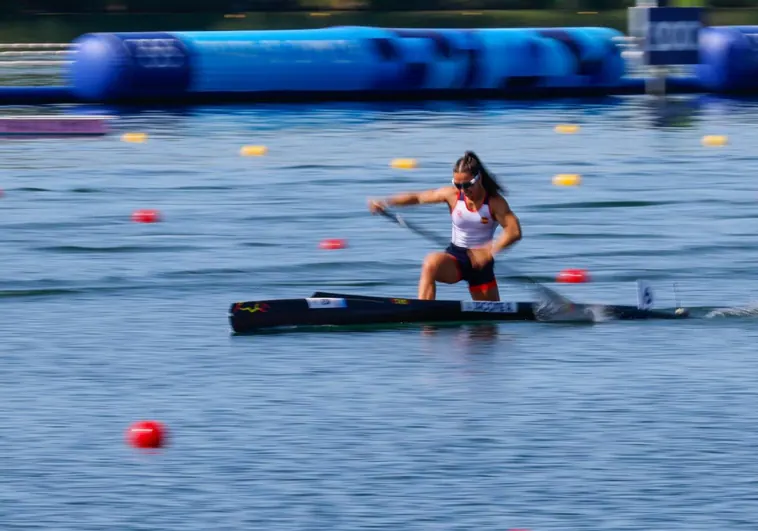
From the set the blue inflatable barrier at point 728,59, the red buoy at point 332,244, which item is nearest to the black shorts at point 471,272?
the red buoy at point 332,244

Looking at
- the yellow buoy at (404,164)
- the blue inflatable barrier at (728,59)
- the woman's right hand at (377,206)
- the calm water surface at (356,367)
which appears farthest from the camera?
the blue inflatable barrier at (728,59)

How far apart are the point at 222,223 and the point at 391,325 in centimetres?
463

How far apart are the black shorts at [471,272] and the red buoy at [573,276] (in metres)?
1.39

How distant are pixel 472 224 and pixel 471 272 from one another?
32 centimetres

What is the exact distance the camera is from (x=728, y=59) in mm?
28156

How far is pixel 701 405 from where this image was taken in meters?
8.80

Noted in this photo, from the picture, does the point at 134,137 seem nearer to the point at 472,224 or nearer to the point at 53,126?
the point at 53,126

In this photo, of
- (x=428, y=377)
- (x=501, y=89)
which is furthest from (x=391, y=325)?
(x=501, y=89)

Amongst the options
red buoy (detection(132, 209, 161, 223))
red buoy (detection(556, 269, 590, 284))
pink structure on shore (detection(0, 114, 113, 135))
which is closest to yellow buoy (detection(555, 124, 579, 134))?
pink structure on shore (detection(0, 114, 113, 135))

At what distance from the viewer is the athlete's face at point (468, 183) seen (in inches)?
434

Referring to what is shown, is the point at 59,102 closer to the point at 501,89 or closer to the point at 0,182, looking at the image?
the point at 501,89

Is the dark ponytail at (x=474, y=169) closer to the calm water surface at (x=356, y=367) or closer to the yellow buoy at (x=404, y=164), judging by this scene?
the calm water surface at (x=356, y=367)

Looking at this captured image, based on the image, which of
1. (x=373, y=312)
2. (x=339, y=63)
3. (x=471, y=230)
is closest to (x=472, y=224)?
(x=471, y=230)

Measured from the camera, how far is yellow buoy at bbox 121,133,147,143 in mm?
22031
